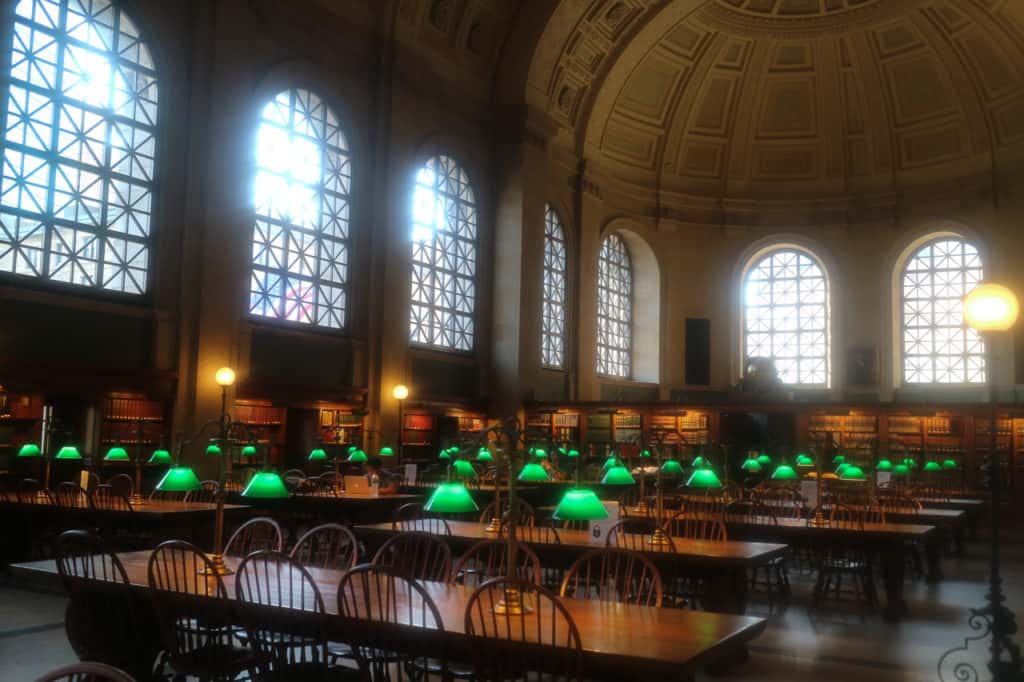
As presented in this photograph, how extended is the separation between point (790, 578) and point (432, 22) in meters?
14.1

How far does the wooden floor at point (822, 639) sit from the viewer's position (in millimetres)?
6793

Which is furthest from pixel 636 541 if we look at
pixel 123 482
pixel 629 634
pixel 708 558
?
pixel 123 482

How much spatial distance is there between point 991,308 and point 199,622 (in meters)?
5.23

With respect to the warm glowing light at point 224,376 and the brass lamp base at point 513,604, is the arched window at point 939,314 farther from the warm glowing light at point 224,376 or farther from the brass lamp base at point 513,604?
the brass lamp base at point 513,604

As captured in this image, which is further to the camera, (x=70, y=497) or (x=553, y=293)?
(x=553, y=293)

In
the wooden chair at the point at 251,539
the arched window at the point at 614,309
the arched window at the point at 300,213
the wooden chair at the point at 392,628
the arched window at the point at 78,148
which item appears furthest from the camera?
the arched window at the point at 614,309

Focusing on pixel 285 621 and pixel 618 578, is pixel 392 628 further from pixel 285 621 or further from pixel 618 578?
pixel 618 578

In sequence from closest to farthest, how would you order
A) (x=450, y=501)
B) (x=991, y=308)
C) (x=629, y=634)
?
(x=629, y=634) < (x=450, y=501) < (x=991, y=308)

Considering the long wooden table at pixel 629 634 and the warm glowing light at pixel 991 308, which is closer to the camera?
the long wooden table at pixel 629 634

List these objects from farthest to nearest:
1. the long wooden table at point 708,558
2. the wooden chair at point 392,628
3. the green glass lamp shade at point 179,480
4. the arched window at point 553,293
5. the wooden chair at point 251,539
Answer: the arched window at point 553,293 < the long wooden table at point 708,558 < the wooden chair at point 251,539 < the green glass lamp shade at point 179,480 < the wooden chair at point 392,628

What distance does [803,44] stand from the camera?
25.7 meters

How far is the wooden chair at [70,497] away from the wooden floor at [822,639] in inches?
34.5

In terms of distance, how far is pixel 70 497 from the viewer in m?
9.75

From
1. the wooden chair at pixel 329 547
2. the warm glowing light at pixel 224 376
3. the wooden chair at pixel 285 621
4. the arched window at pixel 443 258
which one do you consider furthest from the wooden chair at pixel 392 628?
the arched window at pixel 443 258
